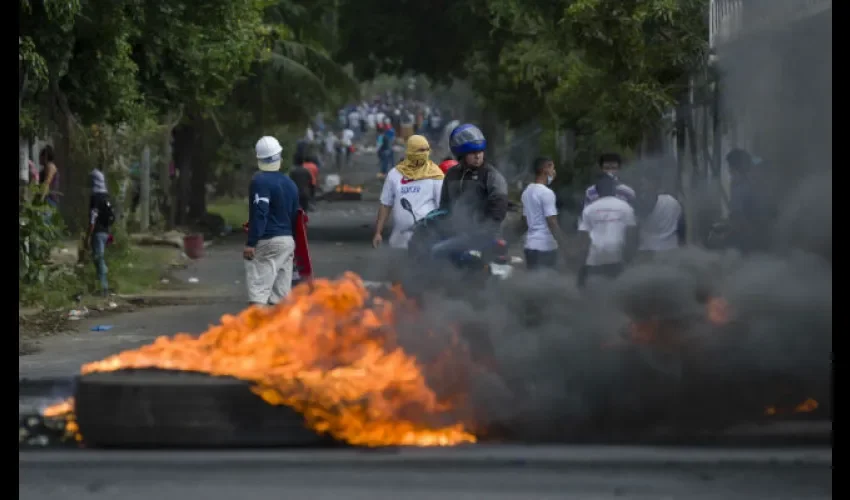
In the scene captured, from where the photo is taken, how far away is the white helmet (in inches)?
487

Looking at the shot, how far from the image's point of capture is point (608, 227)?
12766mm

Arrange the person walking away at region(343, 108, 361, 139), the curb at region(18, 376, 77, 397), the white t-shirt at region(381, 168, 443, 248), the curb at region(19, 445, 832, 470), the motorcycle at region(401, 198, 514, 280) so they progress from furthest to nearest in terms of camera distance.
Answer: the person walking away at region(343, 108, 361, 139) → the white t-shirt at region(381, 168, 443, 248) → the motorcycle at region(401, 198, 514, 280) → the curb at region(18, 376, 77, 397) → the curb at region(19, 445, 832, 470)

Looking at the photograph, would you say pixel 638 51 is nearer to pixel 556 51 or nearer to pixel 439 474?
pixel 556 51

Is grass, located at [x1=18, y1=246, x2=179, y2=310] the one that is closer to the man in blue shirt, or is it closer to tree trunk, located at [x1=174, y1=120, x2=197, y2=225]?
the man in blue shirt

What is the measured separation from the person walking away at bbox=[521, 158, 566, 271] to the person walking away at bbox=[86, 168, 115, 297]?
20.6ft

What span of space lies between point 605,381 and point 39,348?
6.66m

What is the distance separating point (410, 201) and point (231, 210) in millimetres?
30856

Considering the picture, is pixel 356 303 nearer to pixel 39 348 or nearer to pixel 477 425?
→ pixel 477 425

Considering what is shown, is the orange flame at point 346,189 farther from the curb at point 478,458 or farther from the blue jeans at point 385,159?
the curb at point 478,458

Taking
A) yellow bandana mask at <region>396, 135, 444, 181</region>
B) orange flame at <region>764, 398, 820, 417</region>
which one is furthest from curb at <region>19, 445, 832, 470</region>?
yellow bandana mask at <region>396, 135, 444, 181</region>

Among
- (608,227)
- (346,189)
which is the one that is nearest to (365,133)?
(346,189)

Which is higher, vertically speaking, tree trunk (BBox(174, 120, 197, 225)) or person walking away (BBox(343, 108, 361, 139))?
person walking away (BBox(343, 108, 361, 139))

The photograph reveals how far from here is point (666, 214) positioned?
12656 millimetres

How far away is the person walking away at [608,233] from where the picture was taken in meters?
12.7
